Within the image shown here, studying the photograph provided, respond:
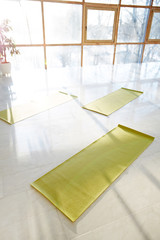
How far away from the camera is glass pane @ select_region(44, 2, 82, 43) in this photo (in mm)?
5238

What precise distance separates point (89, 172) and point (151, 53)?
6623 mm

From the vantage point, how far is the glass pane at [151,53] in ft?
22.5

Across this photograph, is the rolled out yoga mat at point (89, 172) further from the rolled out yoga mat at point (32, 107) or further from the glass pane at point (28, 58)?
the glass pane at point (28, 58)

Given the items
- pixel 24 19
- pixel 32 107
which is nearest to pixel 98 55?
pixel 24 19

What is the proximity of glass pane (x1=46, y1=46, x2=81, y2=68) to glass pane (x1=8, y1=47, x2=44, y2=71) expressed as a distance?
28 centimetres

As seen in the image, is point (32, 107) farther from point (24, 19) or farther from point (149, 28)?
point (149, 28)

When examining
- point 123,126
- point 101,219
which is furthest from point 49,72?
point 101,219

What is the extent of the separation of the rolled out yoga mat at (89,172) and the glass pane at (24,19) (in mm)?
4260

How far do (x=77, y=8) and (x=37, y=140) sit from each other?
4.81 m

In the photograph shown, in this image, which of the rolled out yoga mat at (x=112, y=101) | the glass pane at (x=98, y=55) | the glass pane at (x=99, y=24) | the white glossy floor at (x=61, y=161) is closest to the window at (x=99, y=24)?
the glass pane at (x=99, y=24)

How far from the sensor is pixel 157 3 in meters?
6.20

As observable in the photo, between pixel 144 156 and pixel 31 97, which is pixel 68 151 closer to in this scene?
pixel 144 156

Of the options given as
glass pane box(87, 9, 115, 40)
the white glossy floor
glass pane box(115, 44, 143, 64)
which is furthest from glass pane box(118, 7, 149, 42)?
the white glossy floor

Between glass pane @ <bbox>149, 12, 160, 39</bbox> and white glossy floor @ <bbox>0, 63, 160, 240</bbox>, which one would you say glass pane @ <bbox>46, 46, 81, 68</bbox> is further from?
glass pane @ <bbox>149, 12, 160, 39</bbox>
